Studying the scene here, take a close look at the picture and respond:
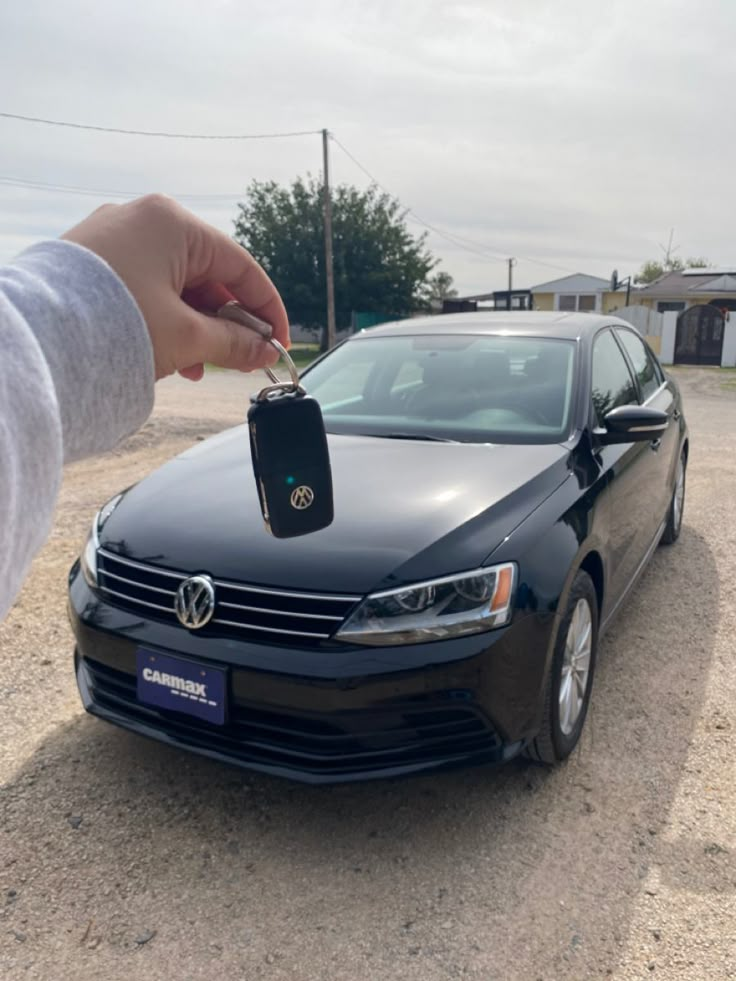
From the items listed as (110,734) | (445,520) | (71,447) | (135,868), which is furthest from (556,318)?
(71,447)

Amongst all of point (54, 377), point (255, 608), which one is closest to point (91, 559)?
point (255, 608)

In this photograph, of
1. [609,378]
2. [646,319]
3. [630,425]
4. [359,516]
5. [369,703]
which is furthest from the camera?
[646,319]

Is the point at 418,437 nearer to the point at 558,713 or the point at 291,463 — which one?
the point at 558,713

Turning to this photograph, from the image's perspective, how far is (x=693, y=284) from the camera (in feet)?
113

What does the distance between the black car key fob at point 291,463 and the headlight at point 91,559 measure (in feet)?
6.34

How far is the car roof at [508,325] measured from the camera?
408 cm

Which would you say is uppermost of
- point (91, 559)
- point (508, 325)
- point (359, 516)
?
point (508, 325)

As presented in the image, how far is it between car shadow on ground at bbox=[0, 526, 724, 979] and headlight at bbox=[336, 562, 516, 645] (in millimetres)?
461

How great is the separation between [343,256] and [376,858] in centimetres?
3051

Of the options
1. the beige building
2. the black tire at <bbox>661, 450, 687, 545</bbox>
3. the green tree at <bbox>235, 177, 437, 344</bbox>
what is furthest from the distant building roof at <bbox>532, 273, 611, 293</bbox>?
the black tire at <bbox>661, 450, 687, 545</bbox>

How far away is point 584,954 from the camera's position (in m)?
2.13

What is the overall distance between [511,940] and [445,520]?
1199mm

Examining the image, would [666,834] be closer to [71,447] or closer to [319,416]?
[319,416]

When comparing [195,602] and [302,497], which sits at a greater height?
[302,497]
